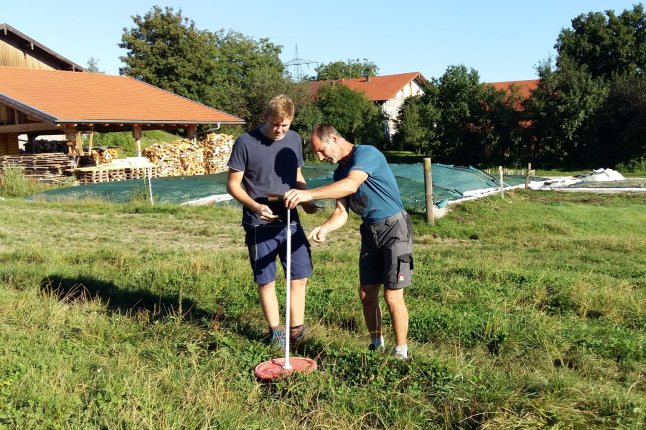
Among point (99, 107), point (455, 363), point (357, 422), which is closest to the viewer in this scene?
point (357, 422)

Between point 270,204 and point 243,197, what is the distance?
10.7 inches

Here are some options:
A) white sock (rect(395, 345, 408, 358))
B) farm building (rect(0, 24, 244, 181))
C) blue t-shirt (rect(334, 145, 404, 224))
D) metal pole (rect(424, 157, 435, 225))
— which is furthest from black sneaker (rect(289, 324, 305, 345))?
farm building (rect(0, 24, 244, 181))

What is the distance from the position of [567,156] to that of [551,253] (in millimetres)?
29173

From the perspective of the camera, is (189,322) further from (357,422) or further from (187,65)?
(187,65)

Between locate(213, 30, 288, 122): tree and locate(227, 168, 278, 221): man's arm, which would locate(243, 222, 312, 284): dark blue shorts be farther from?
locate(213, 30, 288, 122): tree

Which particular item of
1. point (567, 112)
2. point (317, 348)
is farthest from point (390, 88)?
point (317, 348)

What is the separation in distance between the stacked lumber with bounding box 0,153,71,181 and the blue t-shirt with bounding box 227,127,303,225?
1979cm

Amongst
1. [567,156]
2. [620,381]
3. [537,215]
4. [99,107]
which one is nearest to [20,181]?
[99,107]

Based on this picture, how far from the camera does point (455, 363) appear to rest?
396 cm

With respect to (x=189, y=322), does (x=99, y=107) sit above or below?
above

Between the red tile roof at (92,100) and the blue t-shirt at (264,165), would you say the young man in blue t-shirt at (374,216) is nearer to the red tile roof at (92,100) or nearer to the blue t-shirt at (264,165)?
the blue t-shirt at (264,165)

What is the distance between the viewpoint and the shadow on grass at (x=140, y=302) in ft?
17.0

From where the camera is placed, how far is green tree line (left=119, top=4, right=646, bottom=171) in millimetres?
37125

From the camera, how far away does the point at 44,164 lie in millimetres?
22812
